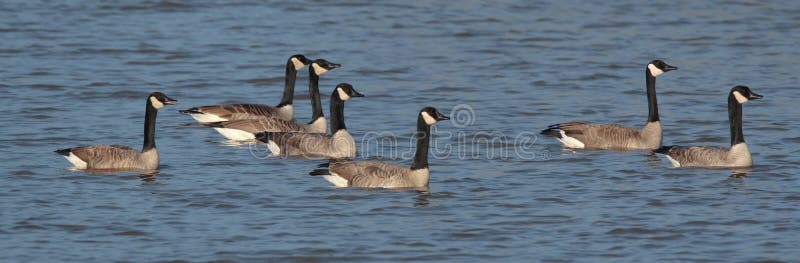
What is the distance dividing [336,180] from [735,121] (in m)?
5.07

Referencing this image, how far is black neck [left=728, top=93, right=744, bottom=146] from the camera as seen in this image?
17.3 metres

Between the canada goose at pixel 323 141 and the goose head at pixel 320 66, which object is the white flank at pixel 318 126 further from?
the canada goose at pixel 323 141

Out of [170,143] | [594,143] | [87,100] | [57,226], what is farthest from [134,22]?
[57,226]

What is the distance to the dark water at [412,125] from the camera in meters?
13.5

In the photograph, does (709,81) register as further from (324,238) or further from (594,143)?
(324,238)

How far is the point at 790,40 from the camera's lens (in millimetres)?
28969

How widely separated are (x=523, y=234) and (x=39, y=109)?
10762mm

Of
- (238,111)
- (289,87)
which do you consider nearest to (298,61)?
(289,87)

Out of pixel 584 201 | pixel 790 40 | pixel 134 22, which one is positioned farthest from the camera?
pixel 134 22

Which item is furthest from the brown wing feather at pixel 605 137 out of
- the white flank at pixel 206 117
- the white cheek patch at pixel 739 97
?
the white flank at pixel 206 117

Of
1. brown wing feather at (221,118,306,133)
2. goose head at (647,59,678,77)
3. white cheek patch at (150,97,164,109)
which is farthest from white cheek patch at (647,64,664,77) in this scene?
white cheek patch at (150,97,164,109)

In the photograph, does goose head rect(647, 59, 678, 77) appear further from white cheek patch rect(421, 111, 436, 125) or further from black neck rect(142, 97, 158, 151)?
black neck rect(142, 97, 158, 151)

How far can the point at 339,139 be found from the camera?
1839cm

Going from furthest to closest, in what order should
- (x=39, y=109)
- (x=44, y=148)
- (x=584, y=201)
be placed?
(x=39, y=109)
(x=44, y=148)
(x=584, y=201)
